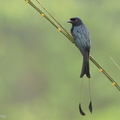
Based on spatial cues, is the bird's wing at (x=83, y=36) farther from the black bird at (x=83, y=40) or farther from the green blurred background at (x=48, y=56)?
the green blurred background at (x=48, y=56)

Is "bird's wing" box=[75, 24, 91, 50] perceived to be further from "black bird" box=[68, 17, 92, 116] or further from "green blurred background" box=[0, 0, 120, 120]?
"green blurred background" box=[0, 0, 120, 120]

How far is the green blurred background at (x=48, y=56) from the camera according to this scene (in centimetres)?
1619

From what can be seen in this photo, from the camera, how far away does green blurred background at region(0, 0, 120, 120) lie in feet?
53.1

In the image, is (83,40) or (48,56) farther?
(48,56)

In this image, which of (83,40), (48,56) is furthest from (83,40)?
(48,56)

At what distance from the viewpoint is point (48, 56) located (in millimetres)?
18844

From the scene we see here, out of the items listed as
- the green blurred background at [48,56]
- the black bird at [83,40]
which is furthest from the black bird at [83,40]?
the green blurred background at [48,56]

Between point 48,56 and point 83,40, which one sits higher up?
point 48,56

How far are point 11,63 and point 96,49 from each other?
3.55 metres

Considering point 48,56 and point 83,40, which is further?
point 48,56

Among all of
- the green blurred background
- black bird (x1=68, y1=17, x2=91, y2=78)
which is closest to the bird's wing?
black bird (x1=68, y1=17, x2=91, y2=78)

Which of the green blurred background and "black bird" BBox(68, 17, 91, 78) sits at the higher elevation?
the green blurred background

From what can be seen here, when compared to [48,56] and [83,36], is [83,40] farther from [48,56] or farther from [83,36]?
[48,56]

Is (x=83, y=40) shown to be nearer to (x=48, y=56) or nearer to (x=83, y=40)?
(x=83, y=40)
